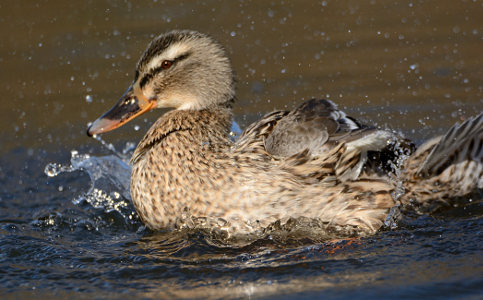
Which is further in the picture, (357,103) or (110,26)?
(110,26)

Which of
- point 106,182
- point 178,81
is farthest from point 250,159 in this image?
point 106,182

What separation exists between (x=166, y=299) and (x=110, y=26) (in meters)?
6.51

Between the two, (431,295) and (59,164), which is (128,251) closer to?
(431,295)

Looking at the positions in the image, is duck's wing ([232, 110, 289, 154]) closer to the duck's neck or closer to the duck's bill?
the duck's neck

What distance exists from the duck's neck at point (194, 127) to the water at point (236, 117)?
2.20ft

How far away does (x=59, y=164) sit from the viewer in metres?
7.53

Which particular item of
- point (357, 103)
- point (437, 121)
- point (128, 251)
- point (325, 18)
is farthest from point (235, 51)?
point (128, 251)

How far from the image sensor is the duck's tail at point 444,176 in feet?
17.2

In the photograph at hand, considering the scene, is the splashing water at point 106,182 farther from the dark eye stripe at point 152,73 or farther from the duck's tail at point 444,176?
the duck's tail at point 444,176

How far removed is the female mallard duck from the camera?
4.87 meters

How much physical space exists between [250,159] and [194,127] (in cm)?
55

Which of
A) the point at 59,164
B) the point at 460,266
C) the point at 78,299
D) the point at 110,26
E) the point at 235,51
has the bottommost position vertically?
the point at 460,266

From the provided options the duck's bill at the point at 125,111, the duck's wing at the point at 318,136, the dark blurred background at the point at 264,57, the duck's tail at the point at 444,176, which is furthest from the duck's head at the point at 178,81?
the dark blurred background at the point at 264,57

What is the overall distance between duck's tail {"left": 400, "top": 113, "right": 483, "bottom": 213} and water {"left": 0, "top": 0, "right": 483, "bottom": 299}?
Answer: 14 centimetres
